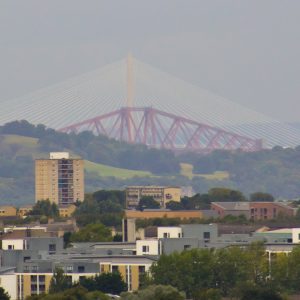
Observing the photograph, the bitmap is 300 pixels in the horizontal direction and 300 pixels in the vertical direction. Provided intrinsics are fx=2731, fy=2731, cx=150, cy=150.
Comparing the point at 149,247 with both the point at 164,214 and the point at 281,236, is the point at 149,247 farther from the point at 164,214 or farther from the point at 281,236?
the point at 164,214

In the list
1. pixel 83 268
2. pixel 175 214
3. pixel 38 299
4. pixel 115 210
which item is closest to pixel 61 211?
pixel 115 210

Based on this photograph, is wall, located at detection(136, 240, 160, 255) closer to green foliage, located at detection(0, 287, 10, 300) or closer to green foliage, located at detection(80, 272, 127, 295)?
green foliage, located at detection(80, 272, 127, 295)

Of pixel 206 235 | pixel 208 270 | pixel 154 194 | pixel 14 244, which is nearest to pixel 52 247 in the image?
pixel 14 244

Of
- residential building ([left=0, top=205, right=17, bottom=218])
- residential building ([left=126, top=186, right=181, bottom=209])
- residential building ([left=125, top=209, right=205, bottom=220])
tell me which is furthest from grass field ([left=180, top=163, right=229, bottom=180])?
residential building ([left=125, top=209, right=205, bottom=220])

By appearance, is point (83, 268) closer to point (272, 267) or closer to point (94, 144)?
point (272, 267)

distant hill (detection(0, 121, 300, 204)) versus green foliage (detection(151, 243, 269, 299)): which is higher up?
distant hill (detection(0, 121, 300, 204))

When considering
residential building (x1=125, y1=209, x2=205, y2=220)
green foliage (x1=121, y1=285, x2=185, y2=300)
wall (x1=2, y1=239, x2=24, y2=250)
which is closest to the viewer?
green foliage (x1=121, y1=285, x2=185, y2=300)
